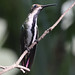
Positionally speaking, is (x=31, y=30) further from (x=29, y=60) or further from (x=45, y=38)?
(x=45, y=38)

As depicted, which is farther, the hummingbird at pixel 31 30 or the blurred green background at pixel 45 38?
the blurred green background at pixel 45 38

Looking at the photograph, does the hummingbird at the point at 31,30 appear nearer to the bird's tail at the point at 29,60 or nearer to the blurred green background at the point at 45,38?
the bird's tail at the point at 29,60

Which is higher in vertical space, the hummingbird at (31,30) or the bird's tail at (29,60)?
the hummingbird at (31,30)

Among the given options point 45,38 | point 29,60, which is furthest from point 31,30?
point 45,38

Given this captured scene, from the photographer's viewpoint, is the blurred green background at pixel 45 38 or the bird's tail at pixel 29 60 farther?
the blurred green background at pixel 45 38

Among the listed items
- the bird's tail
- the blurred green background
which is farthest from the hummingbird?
the blurred green background

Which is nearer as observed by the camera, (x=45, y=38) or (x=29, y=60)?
(x=29, y=60)

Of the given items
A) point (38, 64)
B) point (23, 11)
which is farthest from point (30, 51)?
point (23, 11)

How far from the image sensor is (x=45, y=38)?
11.8ft

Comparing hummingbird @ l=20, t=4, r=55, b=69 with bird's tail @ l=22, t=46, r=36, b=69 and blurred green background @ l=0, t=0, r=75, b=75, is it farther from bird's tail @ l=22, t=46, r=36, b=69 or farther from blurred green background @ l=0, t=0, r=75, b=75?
blurred green background @ l=0, t=0, r=75, b=75

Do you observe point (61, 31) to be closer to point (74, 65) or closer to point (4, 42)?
point (74, 65)

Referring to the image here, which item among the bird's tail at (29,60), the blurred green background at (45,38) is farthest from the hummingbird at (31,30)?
the blurred green background at (45,38)

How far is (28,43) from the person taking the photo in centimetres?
237

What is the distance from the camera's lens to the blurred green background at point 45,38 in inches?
134
